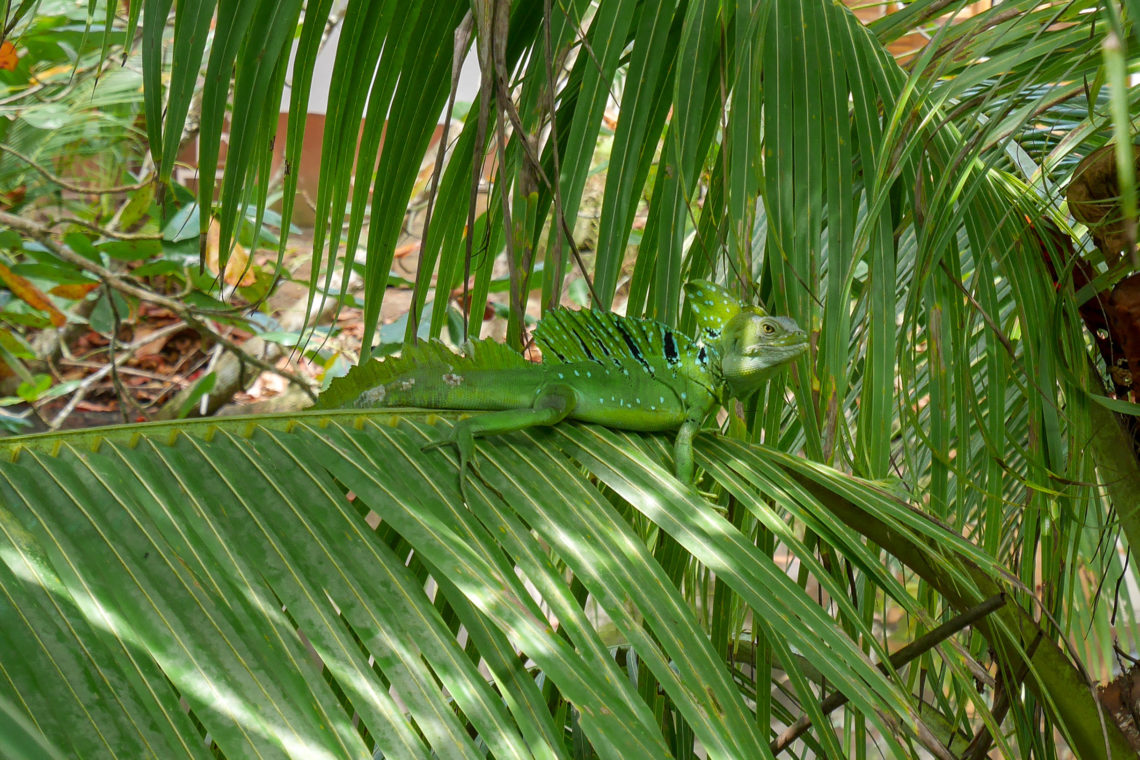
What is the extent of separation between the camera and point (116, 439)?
2.98 feet

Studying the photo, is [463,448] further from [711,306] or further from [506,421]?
[711,306]

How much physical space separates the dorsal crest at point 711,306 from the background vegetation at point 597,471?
0.07m

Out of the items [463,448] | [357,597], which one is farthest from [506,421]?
[357,597]

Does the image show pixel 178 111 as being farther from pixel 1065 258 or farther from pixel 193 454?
pixel 1065 258

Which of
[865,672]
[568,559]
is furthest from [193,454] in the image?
[865,672]

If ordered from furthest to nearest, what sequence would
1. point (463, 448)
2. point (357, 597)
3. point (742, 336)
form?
1. point (742, 336)
2. point (463, 448)
3. point (357, 597)

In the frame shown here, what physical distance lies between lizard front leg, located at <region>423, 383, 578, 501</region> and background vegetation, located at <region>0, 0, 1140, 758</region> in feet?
0.10

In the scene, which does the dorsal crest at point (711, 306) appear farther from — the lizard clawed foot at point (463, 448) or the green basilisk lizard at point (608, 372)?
the lizard clawed foot at point (463, 448)

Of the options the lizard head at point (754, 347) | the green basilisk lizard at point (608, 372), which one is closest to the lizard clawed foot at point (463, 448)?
the green basilisk lizard at point (608, 372)

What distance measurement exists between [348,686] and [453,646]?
10 cm

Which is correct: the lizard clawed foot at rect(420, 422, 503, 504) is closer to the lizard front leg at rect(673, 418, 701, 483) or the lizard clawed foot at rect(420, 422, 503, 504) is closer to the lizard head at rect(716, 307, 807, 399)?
the lizard front leg at rect(673, 418, 701, 483)

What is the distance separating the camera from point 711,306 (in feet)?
5.14

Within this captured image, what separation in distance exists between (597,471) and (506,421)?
0.16 meters

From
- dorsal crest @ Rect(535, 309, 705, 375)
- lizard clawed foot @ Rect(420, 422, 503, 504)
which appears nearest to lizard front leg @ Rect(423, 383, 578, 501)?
lizard clawed foot @ Rect(420, 422, 503, 504)
